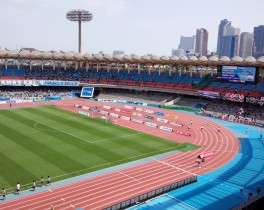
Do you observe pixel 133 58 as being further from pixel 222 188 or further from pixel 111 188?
pixel 111 188

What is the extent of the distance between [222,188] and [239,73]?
40.5m

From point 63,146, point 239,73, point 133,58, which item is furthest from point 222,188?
point 133,58

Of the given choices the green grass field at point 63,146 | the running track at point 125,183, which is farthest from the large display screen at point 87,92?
the running track at point 125,183

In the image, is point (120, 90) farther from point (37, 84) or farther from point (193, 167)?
point (193, 167)

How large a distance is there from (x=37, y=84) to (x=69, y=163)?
52.5 meters

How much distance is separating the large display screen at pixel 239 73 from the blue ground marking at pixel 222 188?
88.0ft

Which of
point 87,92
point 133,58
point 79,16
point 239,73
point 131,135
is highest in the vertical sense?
point 79,16

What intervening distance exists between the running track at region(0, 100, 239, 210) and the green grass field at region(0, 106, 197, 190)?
83.6 inches

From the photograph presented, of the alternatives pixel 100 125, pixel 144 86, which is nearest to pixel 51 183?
pixel 100 125

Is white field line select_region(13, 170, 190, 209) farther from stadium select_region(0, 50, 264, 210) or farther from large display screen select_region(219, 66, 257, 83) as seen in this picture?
large display screen select_region(219, 66, 257, 83)

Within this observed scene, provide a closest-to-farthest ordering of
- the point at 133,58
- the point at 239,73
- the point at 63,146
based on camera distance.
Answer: the point at 63,146
the point at 239,73
the point at 133,58

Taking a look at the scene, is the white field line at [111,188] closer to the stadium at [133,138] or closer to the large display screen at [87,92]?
the stadium at [133,138]

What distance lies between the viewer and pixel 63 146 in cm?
3525

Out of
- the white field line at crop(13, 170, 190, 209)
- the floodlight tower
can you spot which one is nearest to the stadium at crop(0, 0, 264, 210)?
the white field line at crop(13, 170, 190, 209)
